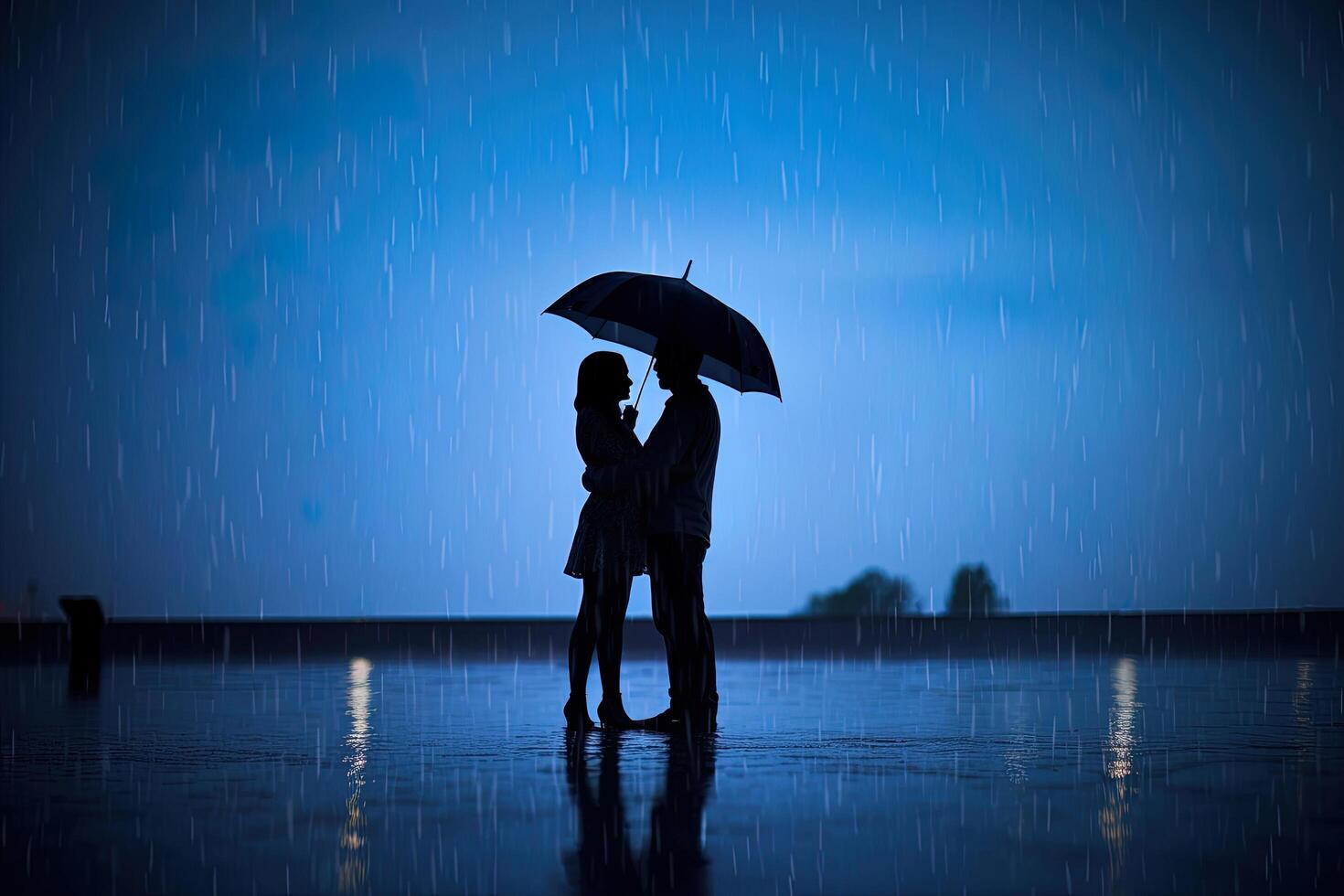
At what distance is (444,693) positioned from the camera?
404 inches

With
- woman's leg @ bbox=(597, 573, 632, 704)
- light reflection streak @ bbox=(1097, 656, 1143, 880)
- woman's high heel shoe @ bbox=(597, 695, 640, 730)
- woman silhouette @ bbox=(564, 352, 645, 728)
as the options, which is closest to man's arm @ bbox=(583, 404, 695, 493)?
woman silhouette @ bbox=(564, 352, 645, 728)

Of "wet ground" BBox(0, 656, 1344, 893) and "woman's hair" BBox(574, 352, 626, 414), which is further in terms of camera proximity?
"woman's hair" BBox(574, 352, 626, 414)

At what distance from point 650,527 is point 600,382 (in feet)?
2.78

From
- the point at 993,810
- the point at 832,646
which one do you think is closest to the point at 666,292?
the point at 993,810

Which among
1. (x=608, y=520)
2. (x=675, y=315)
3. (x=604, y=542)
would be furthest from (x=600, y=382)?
(x=604, y=542)

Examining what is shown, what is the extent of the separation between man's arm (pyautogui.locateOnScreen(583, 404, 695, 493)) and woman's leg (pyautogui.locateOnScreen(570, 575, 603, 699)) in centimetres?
57

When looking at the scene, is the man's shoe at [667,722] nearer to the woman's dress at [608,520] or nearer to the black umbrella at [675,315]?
the woman's dress at [608,520]

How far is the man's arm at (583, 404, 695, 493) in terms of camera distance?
673cm

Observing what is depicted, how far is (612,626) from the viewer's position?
7.09m

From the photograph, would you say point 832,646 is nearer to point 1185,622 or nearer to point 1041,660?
point 1041,660

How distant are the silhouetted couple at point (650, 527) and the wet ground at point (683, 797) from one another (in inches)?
15.6

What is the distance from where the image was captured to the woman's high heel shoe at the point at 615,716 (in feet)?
23.3

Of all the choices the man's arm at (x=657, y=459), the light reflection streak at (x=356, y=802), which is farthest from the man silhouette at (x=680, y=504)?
the light reflection streak at (x=356, y=802)

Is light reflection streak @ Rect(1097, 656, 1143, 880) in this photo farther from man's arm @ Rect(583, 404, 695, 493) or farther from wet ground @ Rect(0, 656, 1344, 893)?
man's arm @ Rect(583, 404, 695, 493)
